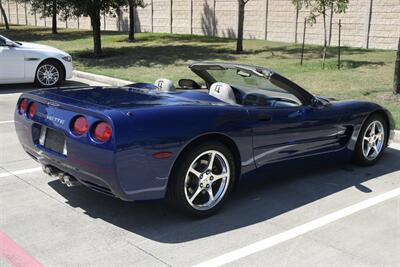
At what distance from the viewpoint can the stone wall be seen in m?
19.3

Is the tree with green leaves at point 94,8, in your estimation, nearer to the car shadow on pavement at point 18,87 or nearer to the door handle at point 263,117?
the car shadow on pavement at point 18,87

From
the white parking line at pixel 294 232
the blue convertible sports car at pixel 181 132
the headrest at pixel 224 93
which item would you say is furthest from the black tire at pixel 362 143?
the headrest at pixel 224 93

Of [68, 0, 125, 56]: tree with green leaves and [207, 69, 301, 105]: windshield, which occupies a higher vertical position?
[68, 0, 125, 56]: tree with green leaves

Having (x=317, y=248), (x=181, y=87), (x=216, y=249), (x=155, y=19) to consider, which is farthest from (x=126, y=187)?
(x=155, y=19)

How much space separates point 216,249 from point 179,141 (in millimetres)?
866

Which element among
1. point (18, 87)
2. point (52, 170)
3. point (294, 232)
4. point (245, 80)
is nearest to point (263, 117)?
point (245, 80)

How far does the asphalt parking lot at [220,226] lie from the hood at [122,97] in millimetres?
954

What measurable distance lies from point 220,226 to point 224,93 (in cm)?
124

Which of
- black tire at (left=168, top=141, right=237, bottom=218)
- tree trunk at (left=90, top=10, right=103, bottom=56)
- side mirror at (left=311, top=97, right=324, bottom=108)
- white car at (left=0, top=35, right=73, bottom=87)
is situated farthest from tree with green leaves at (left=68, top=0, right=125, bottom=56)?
black tire at (left=168, top=141, right=237, bottom=218)

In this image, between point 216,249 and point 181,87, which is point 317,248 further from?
point 181,87

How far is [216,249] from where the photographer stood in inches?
152

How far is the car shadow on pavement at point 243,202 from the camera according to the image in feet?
13.9

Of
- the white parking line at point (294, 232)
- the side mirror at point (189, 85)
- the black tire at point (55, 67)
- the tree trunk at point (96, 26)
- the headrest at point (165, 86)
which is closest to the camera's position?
the white parking line at point (294, 232)

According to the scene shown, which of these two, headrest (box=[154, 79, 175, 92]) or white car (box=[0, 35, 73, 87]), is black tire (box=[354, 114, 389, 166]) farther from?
white car (box=[0, 35, 73, 87])
